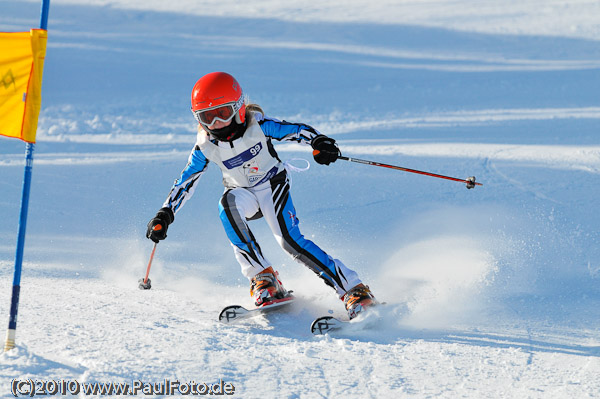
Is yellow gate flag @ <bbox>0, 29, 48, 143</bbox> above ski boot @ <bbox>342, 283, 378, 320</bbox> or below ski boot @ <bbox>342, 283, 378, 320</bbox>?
above

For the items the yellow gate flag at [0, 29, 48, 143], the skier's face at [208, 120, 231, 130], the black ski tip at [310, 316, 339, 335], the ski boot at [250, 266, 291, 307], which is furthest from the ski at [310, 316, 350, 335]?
the yellow gate flag at [0, 29, 48, 143]

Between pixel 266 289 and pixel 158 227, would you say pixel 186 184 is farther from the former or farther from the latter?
pixel 266 289

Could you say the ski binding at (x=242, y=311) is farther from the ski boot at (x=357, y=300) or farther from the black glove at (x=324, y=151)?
the black glove at (x=324, y=151)

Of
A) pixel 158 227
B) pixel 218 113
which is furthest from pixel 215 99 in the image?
pixel 158 227

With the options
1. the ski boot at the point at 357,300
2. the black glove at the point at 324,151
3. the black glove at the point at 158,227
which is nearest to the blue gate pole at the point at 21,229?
the black glove at the point at 158,227

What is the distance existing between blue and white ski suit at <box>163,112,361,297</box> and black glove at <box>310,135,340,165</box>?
0.40ft

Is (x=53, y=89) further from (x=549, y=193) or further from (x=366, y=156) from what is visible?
(x=549, y=193)

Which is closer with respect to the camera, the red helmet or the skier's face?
the red helmet

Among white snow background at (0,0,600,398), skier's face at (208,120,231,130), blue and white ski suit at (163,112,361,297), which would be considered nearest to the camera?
white snow background at (0,0,600,398)

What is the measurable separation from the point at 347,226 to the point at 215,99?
2.59 m

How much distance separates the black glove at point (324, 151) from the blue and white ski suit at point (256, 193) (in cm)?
12

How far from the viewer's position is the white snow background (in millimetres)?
3529

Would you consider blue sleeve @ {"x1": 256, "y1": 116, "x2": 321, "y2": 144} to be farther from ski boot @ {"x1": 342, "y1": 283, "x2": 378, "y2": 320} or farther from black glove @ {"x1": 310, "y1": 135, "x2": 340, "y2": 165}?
ski boot @ {"x1": 342, "y1": 283, "x2": 378, "y2": 320}

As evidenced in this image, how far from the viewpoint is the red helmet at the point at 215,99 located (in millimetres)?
4180
